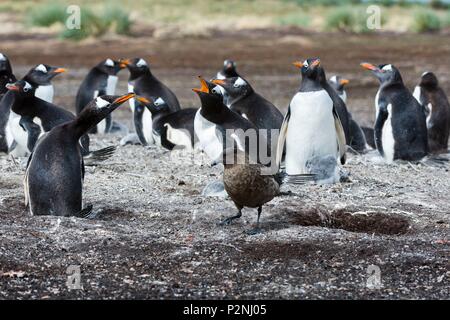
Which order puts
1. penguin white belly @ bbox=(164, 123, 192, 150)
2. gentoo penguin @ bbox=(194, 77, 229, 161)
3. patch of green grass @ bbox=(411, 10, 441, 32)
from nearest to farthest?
gentoo penguin @ bbox=(194, 77, 229, 161) < penguin white belly @ bbox=(164, 123, 192, 150) < patch of green grass @ bbox=(411, 10, 441, 32)

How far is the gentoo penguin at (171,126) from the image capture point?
10961 millimetres

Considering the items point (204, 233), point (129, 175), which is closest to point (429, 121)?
point (129, 175)

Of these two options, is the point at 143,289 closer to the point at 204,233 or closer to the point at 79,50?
the point at 204,233

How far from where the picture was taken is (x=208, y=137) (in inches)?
376

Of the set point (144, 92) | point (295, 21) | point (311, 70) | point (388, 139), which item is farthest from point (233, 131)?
point (295, 21)

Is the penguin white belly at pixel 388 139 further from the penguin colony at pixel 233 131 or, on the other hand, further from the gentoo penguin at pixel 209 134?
the gentoo penguin at pixel 209 134

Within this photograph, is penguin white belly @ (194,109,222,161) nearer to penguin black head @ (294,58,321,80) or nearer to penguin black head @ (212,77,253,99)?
penguin black head @ (212,77,253,99)

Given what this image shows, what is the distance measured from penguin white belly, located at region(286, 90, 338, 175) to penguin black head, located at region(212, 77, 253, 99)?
152cm

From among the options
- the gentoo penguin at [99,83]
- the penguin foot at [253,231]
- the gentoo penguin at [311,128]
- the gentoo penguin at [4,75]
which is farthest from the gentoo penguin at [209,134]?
the gentoo penguin at [99,83]

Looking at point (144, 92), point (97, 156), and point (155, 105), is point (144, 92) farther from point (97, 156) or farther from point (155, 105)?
point (97, 156)

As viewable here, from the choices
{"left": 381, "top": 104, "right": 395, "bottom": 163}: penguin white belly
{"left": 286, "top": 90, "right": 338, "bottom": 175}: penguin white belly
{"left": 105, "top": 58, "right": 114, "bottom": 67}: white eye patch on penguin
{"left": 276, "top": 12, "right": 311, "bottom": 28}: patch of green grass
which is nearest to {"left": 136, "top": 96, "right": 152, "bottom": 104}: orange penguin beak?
{"left": 105, "top": 58, "right": 114, "bottom": 67}: white eye patch on penguin

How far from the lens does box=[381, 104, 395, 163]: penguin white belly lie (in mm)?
10336

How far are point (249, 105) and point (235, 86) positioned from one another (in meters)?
0.26

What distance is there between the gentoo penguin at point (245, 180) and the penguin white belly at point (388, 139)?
3.87m
